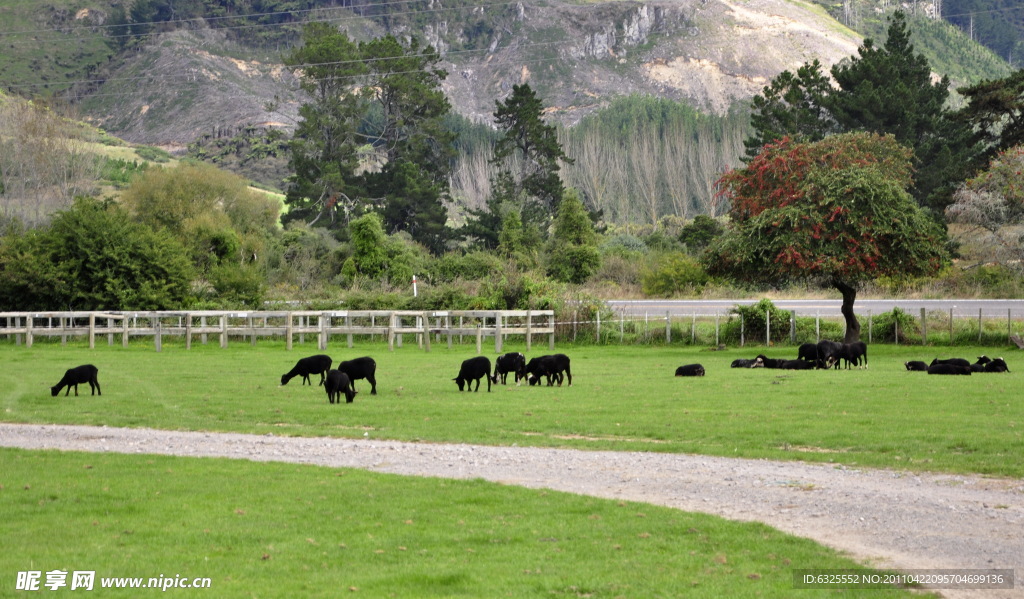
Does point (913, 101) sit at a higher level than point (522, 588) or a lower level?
higher

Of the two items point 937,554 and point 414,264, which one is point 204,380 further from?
point 414,264

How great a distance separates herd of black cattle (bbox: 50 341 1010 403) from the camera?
23.8 metres

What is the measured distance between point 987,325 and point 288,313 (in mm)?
27722

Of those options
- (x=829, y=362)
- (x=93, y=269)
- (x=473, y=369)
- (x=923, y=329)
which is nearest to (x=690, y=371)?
(x=829, y=362)

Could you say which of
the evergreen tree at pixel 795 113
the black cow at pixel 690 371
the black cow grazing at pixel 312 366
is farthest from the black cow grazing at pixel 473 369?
the evergreen tree at pixel 795 113

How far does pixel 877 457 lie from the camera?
1472cm

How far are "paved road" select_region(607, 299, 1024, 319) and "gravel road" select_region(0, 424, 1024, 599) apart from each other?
30696mm

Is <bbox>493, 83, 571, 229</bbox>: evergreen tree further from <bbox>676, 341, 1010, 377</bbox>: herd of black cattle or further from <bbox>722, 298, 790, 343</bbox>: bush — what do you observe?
<bbox>676, 341, 1010, 377</bbox>: herd of black cattle

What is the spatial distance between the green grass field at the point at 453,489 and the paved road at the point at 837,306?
22714 mm

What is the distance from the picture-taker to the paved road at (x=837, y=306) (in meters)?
47.3

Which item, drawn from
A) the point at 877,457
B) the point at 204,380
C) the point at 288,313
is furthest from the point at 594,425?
the point at 288,313

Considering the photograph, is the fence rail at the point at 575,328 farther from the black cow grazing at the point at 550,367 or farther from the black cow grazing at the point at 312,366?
the black cow grazing at the point at 312,366

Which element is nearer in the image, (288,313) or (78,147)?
(288,313)

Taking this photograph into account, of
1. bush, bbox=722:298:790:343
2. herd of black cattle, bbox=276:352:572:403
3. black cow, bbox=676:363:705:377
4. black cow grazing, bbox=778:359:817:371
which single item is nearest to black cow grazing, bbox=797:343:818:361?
black cow grazing, bbox=778:359:817:371
